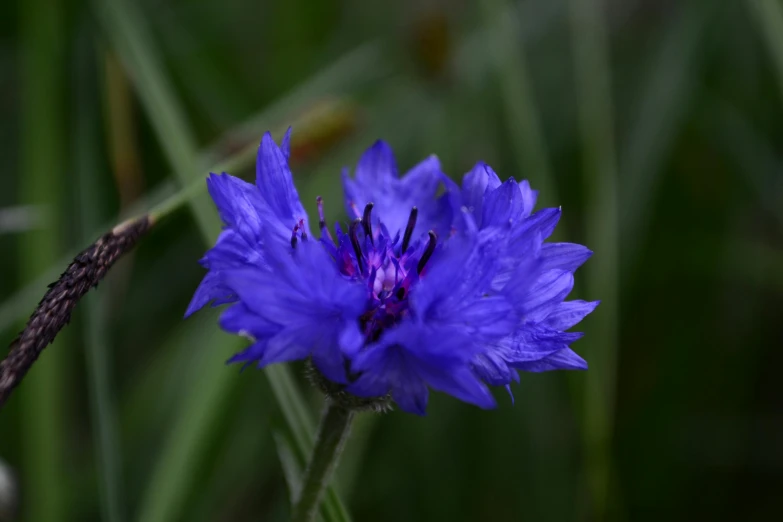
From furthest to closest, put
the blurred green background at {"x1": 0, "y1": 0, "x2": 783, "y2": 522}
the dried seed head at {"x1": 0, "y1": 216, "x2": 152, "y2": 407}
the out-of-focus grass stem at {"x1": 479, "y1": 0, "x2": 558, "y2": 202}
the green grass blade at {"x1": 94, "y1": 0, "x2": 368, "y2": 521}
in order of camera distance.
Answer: the out-of-focus grass stem at {"x1": 479, "y1": 0, "x2": 558, "y2": 202} → the blurred green background at {"x1": 0, "y1": 0, "x2": 783, "y2": 522} → the green grass blade at {"x1": 94, "y1": 0, "x2": 368, "y2": 521} → the dried seed head at {"x1": 0, "y1": 216, "x2": 152, "y2": 407}

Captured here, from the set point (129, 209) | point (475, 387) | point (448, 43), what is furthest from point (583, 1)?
point (475, 387)

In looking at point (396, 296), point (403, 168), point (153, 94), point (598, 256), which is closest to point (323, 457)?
point (396, 296)

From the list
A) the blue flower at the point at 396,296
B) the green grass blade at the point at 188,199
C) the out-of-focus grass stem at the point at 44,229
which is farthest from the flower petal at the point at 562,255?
the out-of-focus grass stem at the point at 44,229

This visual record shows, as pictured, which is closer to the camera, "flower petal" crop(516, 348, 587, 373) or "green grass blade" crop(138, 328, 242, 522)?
"flower petal" crop(516, 348, 587, 373)

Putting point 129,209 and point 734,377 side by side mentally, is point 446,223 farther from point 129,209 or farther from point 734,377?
point 734,377

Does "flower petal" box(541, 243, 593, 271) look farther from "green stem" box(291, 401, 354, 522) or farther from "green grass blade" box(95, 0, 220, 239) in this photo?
"green grass blade" box(95, 0, 220, 239)

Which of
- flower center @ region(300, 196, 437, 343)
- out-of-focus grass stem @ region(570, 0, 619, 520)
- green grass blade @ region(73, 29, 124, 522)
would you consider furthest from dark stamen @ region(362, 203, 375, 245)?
out-of-focus grass stem @ region(570, 0, 619, 520)

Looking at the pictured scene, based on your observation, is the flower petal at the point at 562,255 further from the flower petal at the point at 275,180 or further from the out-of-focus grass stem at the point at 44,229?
the out-of-focus grass stem at the point at 44,229

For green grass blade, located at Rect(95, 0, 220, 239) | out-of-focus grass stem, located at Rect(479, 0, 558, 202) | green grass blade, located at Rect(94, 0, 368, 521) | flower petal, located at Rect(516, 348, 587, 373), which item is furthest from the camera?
out-of-focus grass stem, located at Rect(479, 0, 558, 202)
